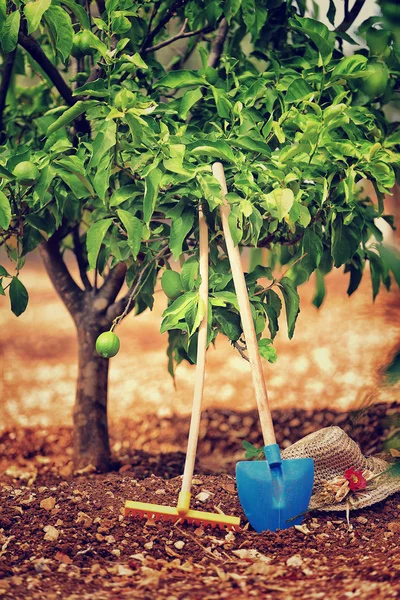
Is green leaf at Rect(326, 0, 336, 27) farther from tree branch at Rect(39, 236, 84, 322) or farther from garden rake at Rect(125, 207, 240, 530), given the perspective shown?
tree branch at Rect(39, 236, 84, 322)

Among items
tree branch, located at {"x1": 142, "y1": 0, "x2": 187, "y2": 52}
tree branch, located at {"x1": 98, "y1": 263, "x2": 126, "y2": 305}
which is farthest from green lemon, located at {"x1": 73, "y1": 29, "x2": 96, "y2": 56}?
tree branch, located at {"x1": 98, "y1": 263, "x2": 126, "y2": 305}

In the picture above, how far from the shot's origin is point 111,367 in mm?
5172

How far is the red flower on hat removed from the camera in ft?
7.48

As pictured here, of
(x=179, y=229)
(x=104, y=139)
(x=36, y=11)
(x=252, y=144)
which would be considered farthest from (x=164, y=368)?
(x=36, y=11)

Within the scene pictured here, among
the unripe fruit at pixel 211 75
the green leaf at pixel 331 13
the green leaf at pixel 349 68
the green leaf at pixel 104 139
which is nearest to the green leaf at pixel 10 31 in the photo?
the green leaf at pixel 104 139

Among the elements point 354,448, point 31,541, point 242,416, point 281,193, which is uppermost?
point 281,193

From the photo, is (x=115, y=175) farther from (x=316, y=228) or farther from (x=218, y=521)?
(x=218, y=521)

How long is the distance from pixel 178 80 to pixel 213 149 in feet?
1.20

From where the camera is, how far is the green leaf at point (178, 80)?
7.59ft

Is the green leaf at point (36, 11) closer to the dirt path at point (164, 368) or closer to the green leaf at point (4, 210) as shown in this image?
the green leaf at point (4, 210)


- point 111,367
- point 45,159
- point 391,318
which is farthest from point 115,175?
point 111,367

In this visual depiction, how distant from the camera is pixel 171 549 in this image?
2.00 meters

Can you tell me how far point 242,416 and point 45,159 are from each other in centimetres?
207

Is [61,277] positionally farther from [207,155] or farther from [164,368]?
[164,368]
